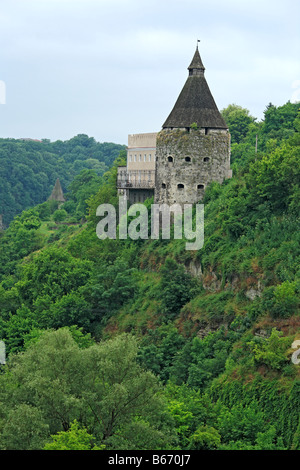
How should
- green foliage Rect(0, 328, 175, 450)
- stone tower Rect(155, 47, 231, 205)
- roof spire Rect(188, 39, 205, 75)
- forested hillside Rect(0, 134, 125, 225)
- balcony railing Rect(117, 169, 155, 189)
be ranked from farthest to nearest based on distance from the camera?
forested hillside Rect(0, 134, 125, 225)
balcony railing Rect(117, 169, 155, 189)
roof spire Rect(188, 39, 205, 75)
stone tower Rect(155, 47, 231, 205)
green foliage Rect(0, 328, 175, 450)

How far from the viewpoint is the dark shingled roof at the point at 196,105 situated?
58.5 meters

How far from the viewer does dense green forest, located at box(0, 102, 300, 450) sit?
36.2m

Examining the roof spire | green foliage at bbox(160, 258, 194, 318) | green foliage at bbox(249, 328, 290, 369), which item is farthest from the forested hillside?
green foliage at bbox(249, 328, 290, 369)

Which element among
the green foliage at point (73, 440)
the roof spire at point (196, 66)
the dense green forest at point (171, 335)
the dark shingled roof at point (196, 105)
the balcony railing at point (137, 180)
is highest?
the roof spire at point (196, 66)

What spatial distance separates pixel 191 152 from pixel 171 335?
14.5 m

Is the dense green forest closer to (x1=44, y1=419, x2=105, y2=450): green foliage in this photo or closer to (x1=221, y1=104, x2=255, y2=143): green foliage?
(x1=44, y1=419, x2=105, y2=450): green foliage

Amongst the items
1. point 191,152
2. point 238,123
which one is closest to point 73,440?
point 191,152

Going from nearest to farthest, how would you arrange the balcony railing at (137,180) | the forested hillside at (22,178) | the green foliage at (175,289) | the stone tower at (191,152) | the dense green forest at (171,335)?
the dense green forest at (171,335), the green foliage at (175,289), the stone tower at (191,152), the balcony railing at (137,180), the forested hillside at (22,178)

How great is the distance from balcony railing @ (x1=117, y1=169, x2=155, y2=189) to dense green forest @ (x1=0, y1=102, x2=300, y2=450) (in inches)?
95.6

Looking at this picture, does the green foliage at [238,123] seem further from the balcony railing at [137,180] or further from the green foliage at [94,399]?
the green foliage at [94,399]

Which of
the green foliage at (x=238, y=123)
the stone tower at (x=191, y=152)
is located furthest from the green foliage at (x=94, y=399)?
the green foliage at (x=238, y=123)

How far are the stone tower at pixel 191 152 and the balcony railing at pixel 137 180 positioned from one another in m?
3.89

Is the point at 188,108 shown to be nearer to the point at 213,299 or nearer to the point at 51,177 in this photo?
the point at 213,299
